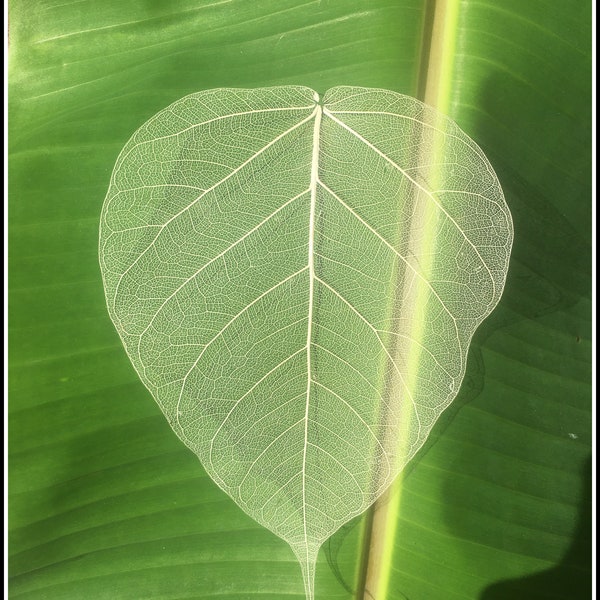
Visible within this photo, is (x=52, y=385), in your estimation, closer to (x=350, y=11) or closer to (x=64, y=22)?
(x=64, y=22)

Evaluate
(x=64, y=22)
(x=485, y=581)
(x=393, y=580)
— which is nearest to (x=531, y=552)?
(x=485, y=581)

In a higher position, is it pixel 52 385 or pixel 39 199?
pixel 39 199

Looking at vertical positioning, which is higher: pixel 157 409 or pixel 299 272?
pixel 299 272

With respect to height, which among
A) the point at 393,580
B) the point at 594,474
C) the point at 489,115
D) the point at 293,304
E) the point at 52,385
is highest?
the point at 489,115
